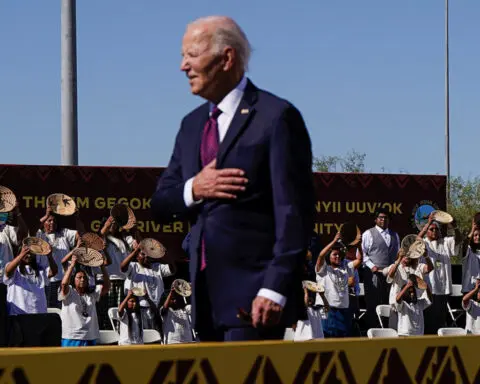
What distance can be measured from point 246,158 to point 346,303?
1408cm

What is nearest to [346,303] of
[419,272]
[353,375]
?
[419,272]

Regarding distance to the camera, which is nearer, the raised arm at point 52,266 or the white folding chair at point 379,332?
the white folding chair at point 379,332

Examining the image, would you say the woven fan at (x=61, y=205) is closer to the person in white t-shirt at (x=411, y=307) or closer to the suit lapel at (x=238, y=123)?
the person in white t-shirt at (x=411, y=307)

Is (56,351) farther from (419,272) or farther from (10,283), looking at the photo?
(419,272)

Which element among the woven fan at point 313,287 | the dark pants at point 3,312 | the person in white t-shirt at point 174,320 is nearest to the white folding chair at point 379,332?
the woven fan at point 313,287

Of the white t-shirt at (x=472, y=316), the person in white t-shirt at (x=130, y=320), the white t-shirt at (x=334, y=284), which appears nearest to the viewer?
the person in white t-shirt at (x=130, y=320)

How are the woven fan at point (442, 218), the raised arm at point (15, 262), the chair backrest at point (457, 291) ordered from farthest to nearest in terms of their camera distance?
the chair backrest at point (457, 291), the woven fan at point (442, 218), the raised arm at point (15, 262)

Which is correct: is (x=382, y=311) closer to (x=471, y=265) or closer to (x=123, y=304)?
(x=471, y=265)

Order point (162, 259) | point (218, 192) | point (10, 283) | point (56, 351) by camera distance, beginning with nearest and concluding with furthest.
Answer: point (56, 351), point (218, 192), point (10, 283), point (162, 259)

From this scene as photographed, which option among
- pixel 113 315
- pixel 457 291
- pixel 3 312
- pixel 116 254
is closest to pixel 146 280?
pixel 116 254

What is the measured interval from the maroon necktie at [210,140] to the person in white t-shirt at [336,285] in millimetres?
13589

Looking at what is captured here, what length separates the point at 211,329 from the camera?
341 cm

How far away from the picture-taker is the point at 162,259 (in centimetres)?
1705

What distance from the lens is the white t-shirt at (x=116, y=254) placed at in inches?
640
